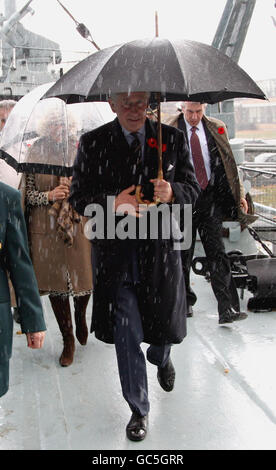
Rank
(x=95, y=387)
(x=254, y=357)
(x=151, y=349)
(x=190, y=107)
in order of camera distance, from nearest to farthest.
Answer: (x=151, y=349) < (x=95, y=387) < (x=254, y=357) < (x=190, y=107)

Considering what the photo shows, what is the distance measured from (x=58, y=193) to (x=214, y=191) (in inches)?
58.7

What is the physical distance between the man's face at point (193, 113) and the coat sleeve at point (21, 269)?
9.06 ft

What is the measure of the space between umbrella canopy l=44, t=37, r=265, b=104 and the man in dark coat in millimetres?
→ 225

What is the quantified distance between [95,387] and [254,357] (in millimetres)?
1260

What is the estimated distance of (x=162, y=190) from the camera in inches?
139

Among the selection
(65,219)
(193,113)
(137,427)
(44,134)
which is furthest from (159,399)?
(193,113)

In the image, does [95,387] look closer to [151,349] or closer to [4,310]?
[151,349]

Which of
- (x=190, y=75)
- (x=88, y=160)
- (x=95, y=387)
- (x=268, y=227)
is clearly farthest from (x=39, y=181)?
(x=268, y=227)

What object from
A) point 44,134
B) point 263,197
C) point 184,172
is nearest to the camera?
point 184,172

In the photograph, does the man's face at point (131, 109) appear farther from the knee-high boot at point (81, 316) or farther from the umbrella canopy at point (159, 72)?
the knee-high boot at point (81, 316)

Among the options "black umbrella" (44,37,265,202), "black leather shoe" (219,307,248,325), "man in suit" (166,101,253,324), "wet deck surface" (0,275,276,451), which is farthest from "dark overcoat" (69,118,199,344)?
"black leather shoe" (219,307,248,325)

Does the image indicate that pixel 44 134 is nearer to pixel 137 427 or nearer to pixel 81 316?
pixel 81 316

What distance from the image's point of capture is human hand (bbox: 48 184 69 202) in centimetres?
469

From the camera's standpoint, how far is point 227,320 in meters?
5.46
